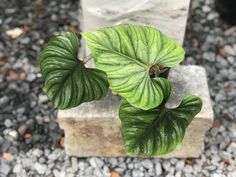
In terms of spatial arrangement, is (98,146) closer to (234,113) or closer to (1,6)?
(234,113)

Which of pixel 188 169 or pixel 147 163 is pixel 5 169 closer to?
pixel 147 163

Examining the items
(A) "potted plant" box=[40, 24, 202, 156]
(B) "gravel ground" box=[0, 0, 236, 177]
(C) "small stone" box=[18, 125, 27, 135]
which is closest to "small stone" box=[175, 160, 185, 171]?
(B) "gravel ground" box=[0, 0, 236, 177]

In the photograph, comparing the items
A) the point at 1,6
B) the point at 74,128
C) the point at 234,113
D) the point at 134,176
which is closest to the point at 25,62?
the point at 1,6

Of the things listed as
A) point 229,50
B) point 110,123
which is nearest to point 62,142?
point 110,123

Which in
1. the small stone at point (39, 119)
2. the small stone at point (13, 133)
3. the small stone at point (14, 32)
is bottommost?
the small stone at point (13, 133)

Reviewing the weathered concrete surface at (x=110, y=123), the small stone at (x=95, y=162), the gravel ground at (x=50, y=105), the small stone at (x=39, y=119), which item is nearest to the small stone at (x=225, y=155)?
the gravel ground at (x=50, y=105)

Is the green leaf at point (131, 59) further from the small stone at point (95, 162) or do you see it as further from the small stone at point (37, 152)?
the small stone at point (37, 152)
